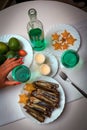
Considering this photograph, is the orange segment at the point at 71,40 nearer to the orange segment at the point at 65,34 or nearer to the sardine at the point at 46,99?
the orange segment at the point at 65,34

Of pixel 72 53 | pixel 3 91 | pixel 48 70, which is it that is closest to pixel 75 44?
pixel 72 53

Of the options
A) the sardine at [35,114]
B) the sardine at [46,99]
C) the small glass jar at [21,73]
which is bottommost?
the sardine at [35,114]

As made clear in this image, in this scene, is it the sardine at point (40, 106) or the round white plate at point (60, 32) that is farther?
the round white plate at point (60, 32)

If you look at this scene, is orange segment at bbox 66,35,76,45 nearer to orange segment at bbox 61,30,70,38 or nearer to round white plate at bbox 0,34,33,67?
orange segment at bbox 61,30,70,38

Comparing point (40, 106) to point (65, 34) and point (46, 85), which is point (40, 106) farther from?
point (65, 34)

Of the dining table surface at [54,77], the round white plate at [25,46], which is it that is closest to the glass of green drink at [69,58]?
the dining table surface at [54,77]

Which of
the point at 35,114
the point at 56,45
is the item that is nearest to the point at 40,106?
the point at 35,114

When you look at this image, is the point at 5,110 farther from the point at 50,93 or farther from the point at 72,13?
the point at 72,13
